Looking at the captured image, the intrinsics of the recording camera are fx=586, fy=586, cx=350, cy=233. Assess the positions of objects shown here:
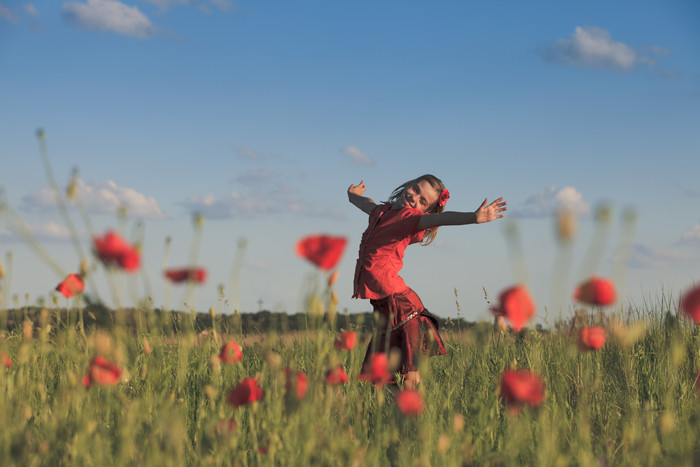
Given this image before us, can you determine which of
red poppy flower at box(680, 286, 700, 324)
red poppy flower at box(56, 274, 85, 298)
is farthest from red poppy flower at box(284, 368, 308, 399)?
red poppy flower at box(680, 286, 700, 324)

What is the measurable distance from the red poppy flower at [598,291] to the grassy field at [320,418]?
9 cm

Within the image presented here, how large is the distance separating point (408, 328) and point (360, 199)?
1.41m

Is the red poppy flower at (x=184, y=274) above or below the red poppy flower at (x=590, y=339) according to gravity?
above

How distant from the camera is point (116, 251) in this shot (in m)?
1.63

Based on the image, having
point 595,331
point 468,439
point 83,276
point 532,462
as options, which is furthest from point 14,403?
point 595,331

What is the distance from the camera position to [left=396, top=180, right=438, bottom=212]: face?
3977 mm

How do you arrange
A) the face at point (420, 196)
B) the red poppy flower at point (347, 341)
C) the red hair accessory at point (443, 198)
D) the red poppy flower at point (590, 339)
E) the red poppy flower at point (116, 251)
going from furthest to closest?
the red hair accessory at point (443, 198) < the face at point (420, 196) < the red poppy flower at point (347, 341) < the red poppy flower at point (590, 339) < the red poppy flower at point (116, 251)

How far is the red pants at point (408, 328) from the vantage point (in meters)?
3.53

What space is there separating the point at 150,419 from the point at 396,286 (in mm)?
1806

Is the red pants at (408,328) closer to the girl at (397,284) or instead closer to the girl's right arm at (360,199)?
the girl at (397,284)

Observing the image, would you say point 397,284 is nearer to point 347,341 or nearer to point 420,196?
point 420,196

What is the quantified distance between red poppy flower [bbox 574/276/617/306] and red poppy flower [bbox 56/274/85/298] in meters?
1.65

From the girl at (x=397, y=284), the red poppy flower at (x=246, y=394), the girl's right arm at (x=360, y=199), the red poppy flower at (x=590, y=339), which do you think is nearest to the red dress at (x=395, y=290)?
the girl at (x=397, y=284)

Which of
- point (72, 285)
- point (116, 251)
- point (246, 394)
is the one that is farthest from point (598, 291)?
→ point (72, 285)
